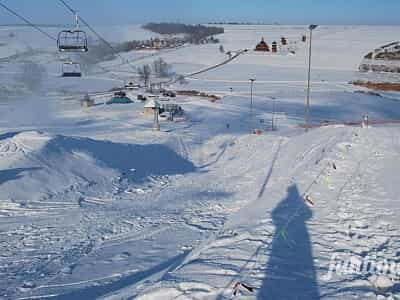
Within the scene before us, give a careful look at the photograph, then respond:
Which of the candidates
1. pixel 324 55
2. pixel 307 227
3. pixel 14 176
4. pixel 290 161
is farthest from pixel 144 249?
pixel 324 55

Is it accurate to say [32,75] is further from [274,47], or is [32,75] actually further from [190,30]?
[190,30]

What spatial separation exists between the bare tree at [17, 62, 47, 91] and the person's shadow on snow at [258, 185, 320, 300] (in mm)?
41719

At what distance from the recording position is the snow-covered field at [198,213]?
5.85m

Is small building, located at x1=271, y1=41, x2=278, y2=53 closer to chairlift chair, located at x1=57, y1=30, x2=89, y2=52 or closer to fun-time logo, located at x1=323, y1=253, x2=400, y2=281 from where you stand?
chairlift chair, located at x1=57, y1=30, x2=89, y2=52

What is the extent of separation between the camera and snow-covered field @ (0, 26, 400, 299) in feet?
Answer: 19.2

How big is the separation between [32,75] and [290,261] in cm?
4709

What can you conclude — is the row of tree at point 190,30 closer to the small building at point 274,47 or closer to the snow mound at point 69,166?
the small building at point 274,47

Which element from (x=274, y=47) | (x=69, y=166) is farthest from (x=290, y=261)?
(x=274, y=47)

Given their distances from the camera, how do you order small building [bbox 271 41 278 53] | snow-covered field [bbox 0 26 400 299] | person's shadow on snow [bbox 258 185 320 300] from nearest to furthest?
person's shadow on snow [bbox 258 185 320 300] → snow-covered field [bbox 0 26 400 299] → small building [bbox 271 41 278 53]

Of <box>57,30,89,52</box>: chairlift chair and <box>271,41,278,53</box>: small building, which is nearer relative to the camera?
<box>57,30,89,52</box>: chairlift chair

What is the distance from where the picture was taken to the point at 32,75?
49.2 m

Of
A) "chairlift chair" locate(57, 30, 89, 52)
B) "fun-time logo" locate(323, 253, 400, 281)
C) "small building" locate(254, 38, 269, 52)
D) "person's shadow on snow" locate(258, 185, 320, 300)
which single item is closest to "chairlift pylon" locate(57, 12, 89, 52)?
"chairlift chair" locate(57, 30, 89, 52)

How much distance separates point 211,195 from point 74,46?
513 centimetres

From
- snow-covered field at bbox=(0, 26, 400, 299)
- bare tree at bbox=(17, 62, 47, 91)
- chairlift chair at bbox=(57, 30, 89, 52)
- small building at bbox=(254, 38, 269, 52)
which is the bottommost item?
snow-covered field at bbox=(0, 26, 400, 299)
